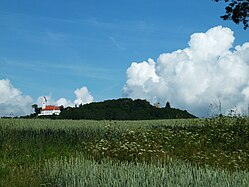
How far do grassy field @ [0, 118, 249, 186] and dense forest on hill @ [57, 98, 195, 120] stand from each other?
19.6 meters

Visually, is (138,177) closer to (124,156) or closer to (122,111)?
(124,156)

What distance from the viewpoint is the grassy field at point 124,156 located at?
7691 mm

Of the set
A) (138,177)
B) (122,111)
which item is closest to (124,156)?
(138,177)

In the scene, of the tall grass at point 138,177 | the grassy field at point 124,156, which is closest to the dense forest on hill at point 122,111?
the grassy field at point 124,156

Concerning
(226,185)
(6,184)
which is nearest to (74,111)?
(6,184)

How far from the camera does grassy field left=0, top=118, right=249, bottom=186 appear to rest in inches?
303

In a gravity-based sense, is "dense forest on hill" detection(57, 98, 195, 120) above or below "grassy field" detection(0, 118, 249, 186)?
above

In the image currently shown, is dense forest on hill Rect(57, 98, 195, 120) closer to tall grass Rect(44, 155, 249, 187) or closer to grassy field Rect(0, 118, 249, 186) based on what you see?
grassy field Rect(0, 118, 249, 186)

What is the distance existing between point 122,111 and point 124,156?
95.5 feet

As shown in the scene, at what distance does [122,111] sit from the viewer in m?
42.1

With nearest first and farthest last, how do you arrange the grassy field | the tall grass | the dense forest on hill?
the tall grass, the grassy field, the dense forest on hill

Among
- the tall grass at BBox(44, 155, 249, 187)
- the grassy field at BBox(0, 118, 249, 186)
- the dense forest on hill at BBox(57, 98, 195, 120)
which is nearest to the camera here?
the tall grass at BBox(44, 155, 249, 187)

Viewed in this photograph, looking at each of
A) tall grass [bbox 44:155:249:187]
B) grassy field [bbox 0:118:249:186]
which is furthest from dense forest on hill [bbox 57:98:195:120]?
tall grass [bbox 44:155:249:187]

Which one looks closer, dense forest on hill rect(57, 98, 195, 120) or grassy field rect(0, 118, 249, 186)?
grassy field rect(0, 118, 249, 186)
